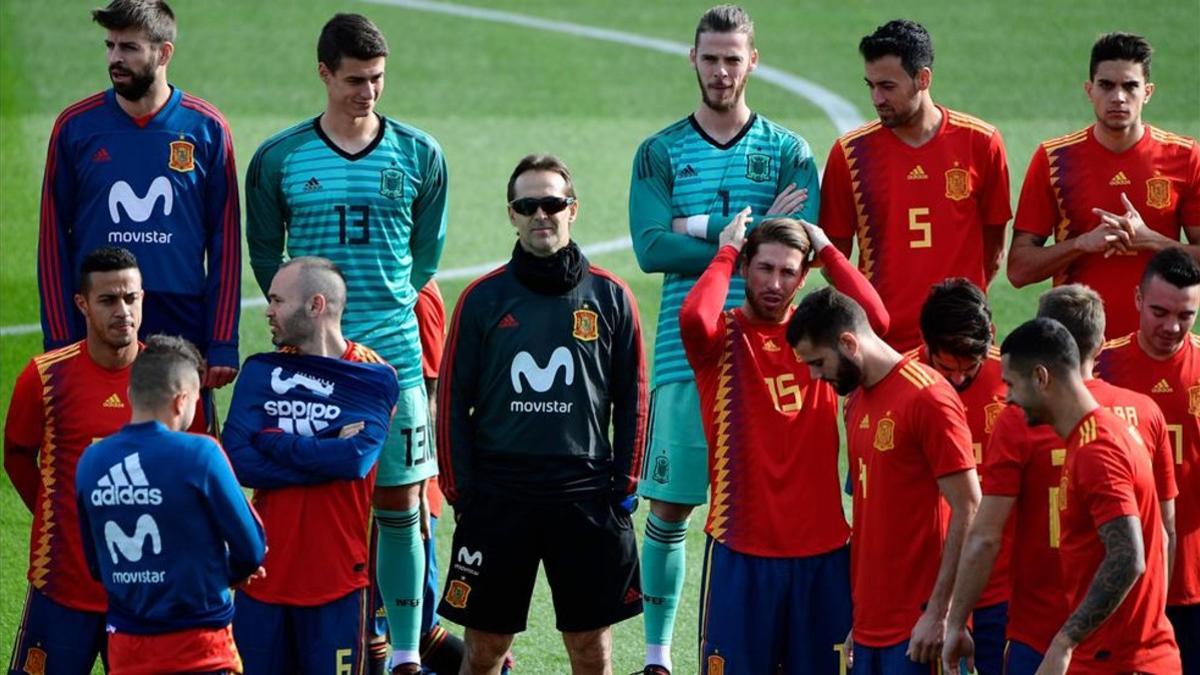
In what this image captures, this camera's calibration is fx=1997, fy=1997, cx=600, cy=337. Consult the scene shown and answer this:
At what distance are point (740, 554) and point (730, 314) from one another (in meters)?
0.91

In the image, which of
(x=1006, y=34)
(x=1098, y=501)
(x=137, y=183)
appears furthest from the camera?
(x=1006, y=34)

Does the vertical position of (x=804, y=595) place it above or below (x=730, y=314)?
below

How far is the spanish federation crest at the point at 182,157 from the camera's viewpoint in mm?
8117

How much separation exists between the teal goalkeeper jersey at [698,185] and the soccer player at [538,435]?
695 mm

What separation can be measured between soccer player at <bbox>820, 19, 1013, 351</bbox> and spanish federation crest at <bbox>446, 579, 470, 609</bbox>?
2.09m

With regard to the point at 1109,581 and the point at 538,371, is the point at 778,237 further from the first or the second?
the point at 1109,581

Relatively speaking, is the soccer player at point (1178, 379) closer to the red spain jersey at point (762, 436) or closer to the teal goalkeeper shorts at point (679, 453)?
the red spain jersey at point (762, 436)

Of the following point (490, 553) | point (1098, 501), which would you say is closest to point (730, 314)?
point (490, 553)

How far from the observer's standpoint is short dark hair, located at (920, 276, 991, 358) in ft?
22.8

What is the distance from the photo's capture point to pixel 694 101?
20922mm

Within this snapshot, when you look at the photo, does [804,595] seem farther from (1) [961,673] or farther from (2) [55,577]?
(2) [55,577]

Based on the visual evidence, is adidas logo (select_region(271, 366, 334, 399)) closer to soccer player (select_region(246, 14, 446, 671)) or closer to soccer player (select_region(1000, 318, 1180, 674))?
soccer player (select_region(246, 14, 446, 671))

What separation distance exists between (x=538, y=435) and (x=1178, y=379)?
2390mm

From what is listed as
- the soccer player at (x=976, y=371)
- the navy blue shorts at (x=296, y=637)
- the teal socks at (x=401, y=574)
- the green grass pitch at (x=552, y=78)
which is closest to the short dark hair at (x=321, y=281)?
the navy blue shorts at (x=296, y=637)
